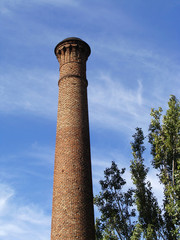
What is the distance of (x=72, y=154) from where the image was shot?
41.0 feet

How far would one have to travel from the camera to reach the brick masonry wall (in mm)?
10977

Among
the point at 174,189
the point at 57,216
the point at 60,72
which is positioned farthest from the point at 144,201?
the point at 60,72

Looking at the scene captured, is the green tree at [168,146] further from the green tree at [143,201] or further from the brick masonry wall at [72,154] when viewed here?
the brick masonry wall at [72,154]

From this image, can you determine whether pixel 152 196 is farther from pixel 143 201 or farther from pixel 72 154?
pixel 72 154

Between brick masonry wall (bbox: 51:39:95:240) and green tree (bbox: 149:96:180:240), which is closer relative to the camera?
brick masonry wall (bbox: 51:39:95:240)

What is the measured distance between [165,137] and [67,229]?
24.6ft

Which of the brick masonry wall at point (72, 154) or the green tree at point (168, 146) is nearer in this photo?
the brick masonry wall at point (72, 154)

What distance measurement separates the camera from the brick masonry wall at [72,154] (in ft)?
36.0

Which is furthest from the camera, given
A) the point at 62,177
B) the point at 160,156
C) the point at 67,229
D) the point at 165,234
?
the point at 160,156

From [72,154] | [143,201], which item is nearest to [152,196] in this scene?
[143,201]

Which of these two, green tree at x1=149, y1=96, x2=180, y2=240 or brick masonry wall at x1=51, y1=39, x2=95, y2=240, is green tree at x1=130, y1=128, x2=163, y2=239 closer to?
green tree at x1=149, y1=96, x2=180, y2=240

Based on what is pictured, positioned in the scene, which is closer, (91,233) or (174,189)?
(91,233)

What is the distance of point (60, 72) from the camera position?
15.7 meters

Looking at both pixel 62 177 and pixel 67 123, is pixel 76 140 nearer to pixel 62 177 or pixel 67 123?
pixel 67 123
